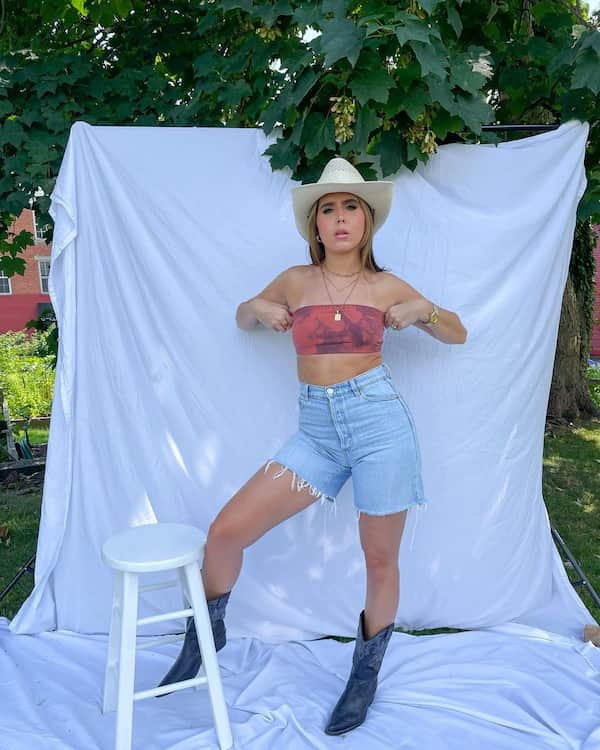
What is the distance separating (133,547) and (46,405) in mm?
6280

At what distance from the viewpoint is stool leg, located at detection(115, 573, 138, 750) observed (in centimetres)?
196

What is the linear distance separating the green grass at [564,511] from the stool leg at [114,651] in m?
0.98

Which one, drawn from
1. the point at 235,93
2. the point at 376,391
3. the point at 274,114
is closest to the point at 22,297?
the point at 235,93

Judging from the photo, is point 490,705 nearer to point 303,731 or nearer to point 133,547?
point 303,731

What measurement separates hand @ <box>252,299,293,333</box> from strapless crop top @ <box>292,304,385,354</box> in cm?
10

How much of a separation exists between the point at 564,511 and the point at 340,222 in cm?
311

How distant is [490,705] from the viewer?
2330 mm

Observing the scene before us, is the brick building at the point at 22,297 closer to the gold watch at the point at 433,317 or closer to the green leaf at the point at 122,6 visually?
the green leaf at the point at 122,6

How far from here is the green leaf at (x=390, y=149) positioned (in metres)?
2.58

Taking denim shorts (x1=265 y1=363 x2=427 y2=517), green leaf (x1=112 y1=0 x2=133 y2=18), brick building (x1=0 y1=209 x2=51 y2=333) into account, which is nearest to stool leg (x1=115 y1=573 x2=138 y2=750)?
denim shorts (x1=265 y1=363 x2=427 y2=517)

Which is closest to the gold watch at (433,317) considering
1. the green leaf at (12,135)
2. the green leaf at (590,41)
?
the green leaf at (590,41)

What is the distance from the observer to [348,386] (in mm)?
2180

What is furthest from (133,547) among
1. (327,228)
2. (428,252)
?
(428,252)

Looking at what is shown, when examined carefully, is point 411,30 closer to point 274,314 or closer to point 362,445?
point 274,314
